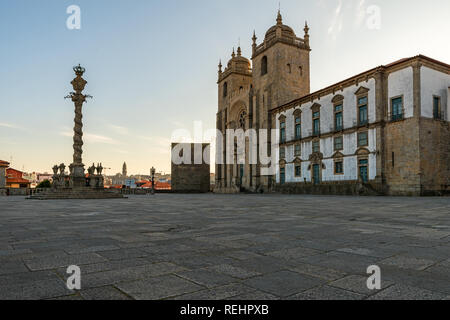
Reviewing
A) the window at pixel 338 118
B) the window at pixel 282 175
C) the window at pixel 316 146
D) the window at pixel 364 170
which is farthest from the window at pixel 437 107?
the window at pixel 282 175

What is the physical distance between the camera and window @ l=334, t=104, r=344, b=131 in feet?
102

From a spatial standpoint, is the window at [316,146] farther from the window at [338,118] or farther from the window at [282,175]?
the window at [282,175]

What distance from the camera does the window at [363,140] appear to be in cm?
2814

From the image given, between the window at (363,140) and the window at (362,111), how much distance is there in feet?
2.96

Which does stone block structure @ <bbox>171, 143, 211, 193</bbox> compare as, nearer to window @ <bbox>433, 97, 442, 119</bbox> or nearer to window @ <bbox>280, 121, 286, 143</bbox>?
window @ <bbox>280, 121, 286, 143</bbox>

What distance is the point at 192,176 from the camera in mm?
54750

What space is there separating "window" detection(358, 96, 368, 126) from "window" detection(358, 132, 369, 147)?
903mm

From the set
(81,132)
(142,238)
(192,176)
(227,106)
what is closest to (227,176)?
(192,176)

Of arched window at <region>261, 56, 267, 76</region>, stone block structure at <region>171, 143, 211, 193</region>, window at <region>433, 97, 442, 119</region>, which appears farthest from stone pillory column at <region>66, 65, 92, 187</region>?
window at <region>433, 97, 442, 119</region>

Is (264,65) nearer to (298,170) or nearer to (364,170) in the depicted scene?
(298,170)

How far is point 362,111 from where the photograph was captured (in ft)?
94.3
